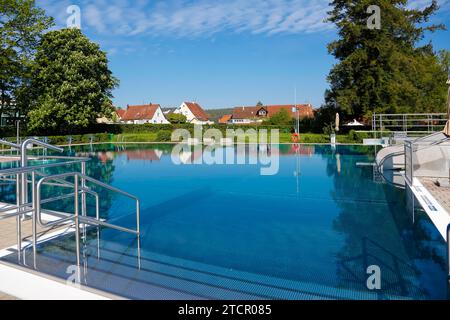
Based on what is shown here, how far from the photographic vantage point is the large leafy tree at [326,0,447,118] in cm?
2558

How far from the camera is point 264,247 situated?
4.92 m

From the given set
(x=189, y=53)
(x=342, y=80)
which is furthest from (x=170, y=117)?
(x=342, y=80)

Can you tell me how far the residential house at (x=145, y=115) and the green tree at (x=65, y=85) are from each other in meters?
33.2

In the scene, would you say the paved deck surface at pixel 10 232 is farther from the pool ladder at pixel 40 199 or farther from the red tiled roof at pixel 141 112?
the red tiled roof at pixel 141 112

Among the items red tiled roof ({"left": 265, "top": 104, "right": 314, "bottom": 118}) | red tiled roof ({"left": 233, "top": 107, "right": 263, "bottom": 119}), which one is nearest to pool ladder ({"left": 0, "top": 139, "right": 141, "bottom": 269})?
red tiled roof ({"left": 265, "top": 104, "right": 314, "bottom": 118})

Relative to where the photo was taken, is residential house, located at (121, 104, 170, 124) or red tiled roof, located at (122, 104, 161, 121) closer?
residential house, located at (121, 104, 170, 124)

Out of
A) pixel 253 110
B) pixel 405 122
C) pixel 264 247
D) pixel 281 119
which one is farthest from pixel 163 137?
pixel 253 110

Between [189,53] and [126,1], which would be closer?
[126,1]

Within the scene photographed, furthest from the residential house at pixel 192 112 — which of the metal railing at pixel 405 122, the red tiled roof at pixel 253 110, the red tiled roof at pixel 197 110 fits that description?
the metal railing at pixel 405 122

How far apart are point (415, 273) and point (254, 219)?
3000mm

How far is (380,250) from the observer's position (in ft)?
15.3

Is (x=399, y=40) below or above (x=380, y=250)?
above

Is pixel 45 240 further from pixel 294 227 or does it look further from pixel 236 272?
pixel 294 227

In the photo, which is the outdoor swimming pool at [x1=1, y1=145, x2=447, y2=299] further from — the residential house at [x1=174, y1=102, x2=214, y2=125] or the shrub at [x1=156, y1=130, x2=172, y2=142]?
the residential house at [x1=174, y1=102, x2=214, y2=125]
